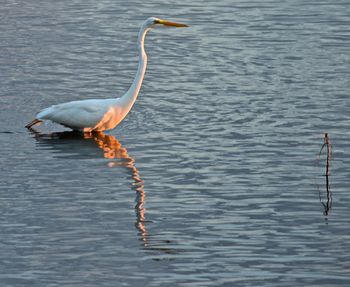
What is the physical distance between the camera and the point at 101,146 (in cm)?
1638

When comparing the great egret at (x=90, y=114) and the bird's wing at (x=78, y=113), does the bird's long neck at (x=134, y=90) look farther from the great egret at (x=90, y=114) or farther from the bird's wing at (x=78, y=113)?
the bird's wing at (x=78, y=113)

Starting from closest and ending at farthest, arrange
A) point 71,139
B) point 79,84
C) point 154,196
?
point 154,196
point 71,139
point 79,84

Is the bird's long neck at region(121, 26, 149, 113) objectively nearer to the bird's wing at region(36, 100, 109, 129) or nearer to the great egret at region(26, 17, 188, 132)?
the great egret at region(26, 17, 188, 132)

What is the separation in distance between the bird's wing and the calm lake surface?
272 millimetres

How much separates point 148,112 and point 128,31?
26.2ft

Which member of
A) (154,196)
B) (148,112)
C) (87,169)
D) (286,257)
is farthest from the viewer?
(148,112)

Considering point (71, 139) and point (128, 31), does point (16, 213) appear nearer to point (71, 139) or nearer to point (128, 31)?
point (71, 139)

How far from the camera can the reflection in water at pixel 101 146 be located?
1391cm

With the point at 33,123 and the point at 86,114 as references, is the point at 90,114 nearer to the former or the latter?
the point at 86,114

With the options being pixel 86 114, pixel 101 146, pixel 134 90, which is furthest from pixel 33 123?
pixel 134 90

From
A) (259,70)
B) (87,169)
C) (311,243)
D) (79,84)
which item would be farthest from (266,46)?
(311,243)

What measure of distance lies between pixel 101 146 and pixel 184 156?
161cm

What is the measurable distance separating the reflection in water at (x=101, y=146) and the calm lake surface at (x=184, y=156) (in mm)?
37

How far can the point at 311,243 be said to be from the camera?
11375mm
